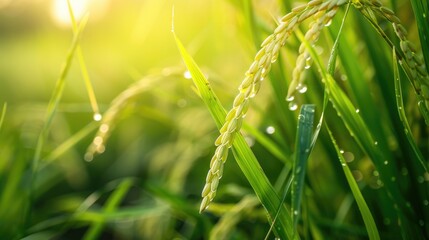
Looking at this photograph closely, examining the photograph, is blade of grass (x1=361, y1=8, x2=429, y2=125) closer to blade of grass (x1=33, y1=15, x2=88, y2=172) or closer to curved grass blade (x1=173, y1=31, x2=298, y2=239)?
curved grass blade (x1=173, y1=31, x2=298, y2=239)

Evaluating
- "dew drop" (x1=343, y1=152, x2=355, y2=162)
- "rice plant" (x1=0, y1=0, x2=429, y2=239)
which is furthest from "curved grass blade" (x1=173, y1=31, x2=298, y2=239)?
"dew drop" (x1=343, y1=152, x2=355, y2=162)

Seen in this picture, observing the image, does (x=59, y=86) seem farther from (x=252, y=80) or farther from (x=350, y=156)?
(x=350, y=156)

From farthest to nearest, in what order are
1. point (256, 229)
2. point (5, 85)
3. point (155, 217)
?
point (5, 85) < point (155, 217) < point (256, 229)

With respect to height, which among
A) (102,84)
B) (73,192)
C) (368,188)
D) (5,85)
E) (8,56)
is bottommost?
(368,188)

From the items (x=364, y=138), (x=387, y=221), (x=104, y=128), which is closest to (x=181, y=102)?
(x=104, y=128)

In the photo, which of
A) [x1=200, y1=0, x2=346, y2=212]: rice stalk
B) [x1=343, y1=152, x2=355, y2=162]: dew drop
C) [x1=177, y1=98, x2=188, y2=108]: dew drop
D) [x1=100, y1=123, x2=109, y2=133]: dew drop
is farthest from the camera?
[x1=177, y1=98, x2=188, y2=108]: dew drop

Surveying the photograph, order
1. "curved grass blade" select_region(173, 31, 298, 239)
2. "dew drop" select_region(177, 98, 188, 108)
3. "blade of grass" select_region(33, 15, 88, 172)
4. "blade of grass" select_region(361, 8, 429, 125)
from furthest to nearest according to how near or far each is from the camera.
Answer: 1. "dew drop" select_region(177, 98, 188, 108)
2. "blade of grass" select_region(33, 15, 88, 172)
3. "curved grass blade" select_region(173, 31, 298, 239)
4. "blade of grass" select_region(361, 8, 429, 125)

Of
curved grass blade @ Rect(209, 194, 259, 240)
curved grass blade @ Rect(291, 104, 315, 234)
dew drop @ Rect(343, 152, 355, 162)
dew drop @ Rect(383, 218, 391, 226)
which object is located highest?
curved grass blade @ Rect(291, 104, 315, 234)

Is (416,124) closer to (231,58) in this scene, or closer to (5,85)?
(231,58)

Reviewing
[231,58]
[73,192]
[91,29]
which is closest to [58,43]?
[91,29]
